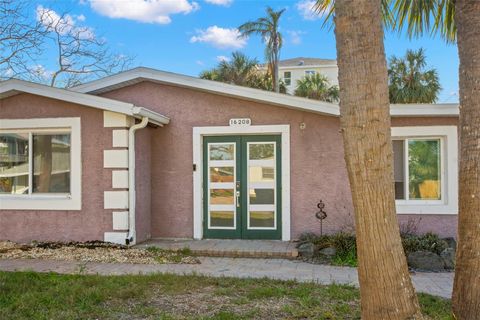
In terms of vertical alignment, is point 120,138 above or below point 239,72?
below

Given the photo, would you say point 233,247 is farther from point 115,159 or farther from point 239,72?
point 239,72

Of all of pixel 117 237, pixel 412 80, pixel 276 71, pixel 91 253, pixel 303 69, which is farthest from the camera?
pixel 303 69

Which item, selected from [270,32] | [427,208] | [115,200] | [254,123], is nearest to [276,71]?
[270,32]

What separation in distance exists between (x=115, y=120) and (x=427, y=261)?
20.8 feet

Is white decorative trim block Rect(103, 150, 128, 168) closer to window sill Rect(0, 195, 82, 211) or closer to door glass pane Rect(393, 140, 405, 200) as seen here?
window sill Rect(0, 195, 82, 211)

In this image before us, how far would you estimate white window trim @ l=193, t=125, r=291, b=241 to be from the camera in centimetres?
896

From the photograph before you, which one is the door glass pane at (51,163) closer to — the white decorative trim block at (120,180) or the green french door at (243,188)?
the white decorative trim block at (120,180)

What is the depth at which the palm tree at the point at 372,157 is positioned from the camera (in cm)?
310

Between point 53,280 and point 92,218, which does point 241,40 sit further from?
point 53,280

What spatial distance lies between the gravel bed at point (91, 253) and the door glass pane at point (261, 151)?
2.65 metres

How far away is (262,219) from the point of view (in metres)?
9.12

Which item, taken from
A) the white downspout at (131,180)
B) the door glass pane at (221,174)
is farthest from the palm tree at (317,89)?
the white downspout at (131,180)

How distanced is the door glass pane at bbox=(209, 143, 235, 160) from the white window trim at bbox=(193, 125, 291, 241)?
0.81 feet

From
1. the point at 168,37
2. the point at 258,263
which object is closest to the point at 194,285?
the point at 258,263
